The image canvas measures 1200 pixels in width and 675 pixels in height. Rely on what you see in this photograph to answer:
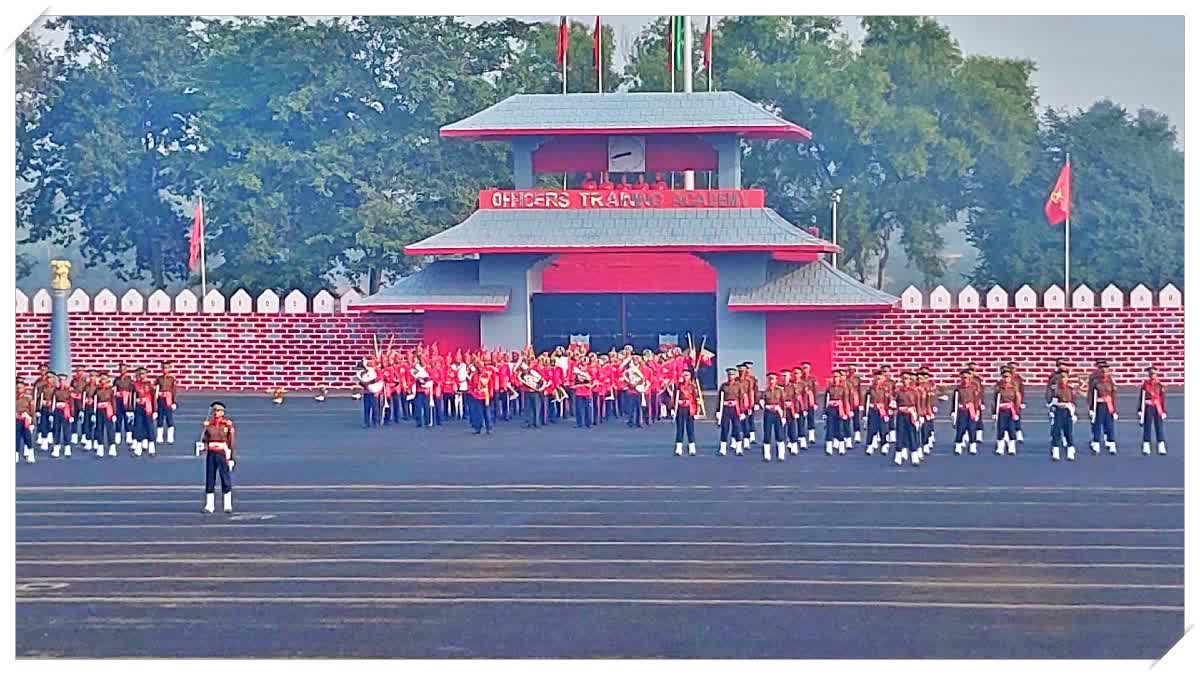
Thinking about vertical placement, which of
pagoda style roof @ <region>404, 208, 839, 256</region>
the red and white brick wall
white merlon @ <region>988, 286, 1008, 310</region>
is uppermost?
pagoda style roof @ <region>404, 208, 839, 256</region>

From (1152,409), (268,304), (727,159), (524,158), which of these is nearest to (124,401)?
(268,304)

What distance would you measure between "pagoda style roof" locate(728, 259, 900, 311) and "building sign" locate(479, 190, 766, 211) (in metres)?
1.30

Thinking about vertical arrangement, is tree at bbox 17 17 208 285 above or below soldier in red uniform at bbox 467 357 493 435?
above

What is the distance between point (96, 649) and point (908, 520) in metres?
8.24

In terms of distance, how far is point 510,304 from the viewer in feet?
121

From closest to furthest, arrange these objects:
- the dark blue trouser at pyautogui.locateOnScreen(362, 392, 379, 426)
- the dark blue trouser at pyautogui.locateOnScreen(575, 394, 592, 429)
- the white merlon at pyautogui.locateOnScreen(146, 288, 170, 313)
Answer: the dark blue trouser at pyautogui.locateOnScreen(575, 394, 592, 429), the dark blue trouser at pyautogui.locateOnScreen(362, 392, 379, 426), the white merlon at pyautogui.locateOnScreen(146, 288, 170, 313)

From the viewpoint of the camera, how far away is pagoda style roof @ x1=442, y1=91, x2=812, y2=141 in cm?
3681

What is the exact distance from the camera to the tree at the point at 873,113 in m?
48.7

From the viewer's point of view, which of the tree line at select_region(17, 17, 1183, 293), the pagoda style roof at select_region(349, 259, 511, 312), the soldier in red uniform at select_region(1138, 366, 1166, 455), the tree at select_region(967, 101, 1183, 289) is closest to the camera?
the soldier in red uniform at select_region(1138, 366, 1166, 455)

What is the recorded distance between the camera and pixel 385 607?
1603 cm

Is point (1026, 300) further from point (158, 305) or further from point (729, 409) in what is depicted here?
point (158, 305)

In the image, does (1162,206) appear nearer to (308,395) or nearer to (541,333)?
(541,333)

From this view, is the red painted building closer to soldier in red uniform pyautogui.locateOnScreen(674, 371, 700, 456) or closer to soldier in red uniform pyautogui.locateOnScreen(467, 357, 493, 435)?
soldier in red uniform pyautogui.locateOnScreen(467, 357, 493, 435)

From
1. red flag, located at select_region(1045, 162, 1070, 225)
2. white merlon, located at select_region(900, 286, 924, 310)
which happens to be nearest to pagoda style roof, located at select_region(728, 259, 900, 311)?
white merlon, located at select_region(900, 286, 924, 310)
